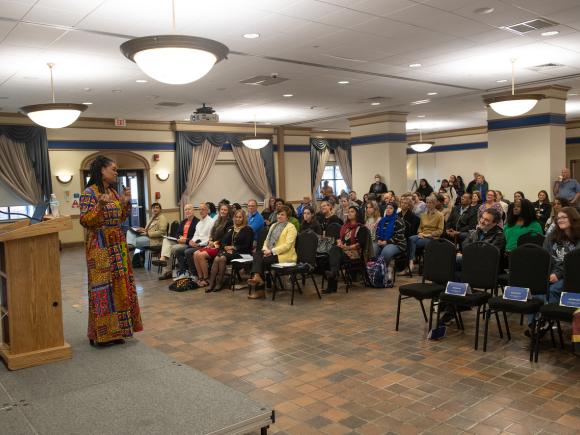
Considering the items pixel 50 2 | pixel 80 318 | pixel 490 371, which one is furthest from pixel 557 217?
pixel 50 2

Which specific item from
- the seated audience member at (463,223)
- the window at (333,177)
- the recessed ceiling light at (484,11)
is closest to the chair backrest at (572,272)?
the recessed ceiling light at (484,11)

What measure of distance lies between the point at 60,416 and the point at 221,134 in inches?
511

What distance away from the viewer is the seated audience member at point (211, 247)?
296 inches

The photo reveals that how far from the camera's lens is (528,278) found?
14.7ft

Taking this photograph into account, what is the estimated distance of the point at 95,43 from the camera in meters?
6.11

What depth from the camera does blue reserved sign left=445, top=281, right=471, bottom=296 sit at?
15.1 feet

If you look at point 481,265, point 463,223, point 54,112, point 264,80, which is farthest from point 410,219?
point 54,112

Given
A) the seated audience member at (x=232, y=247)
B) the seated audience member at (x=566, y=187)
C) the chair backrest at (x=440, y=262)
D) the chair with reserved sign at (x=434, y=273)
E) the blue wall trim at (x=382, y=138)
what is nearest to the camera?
the chair with reserved sign at (x=434, y=273)

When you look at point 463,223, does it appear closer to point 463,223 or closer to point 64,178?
point 463,223

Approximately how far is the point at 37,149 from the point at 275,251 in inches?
325

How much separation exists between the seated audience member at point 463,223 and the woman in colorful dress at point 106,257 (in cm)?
507

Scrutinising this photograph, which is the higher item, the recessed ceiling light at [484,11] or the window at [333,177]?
the recessed ceiling light at [484,11]

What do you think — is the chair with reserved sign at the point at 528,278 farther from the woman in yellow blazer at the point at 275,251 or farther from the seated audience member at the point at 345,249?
the woman in yellow blazer at the point at 275,251

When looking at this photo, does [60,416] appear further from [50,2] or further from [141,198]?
[141,198]
